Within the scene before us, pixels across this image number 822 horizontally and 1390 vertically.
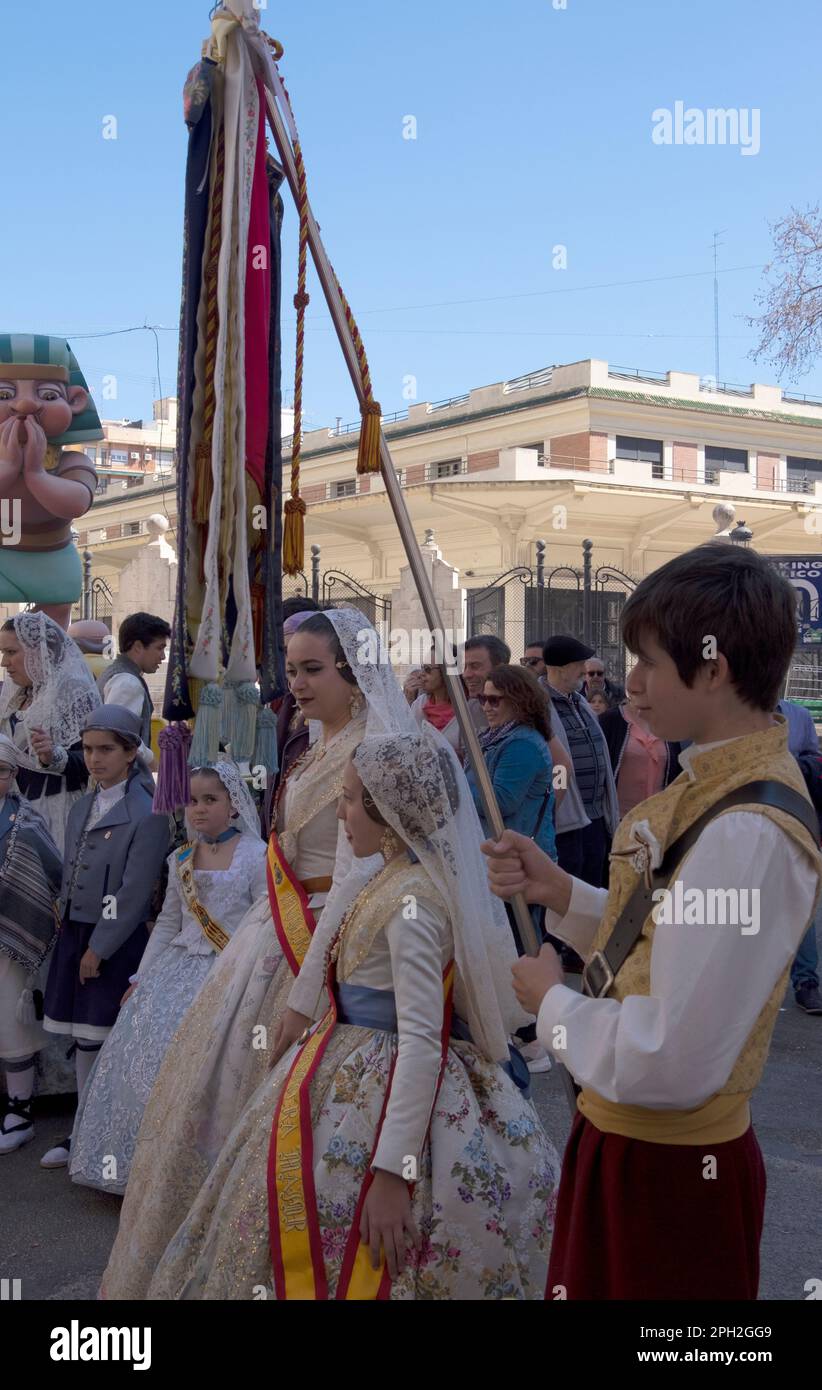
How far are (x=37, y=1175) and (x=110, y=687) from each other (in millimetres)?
2330

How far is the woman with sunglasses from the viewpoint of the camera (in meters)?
5.21

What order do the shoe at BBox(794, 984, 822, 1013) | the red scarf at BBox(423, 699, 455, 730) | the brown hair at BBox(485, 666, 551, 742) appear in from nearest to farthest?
the brown hair at BBox(485, 666, 551, 742) < the shoe at BBox(794, 984, 822, 1013) < the red scarf at BBox(423, 699, 455, 730)

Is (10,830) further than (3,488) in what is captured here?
No

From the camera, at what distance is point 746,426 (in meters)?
29.2

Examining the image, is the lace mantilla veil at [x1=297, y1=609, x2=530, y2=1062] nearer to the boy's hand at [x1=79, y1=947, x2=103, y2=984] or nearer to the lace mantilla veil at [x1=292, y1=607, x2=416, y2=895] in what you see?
the lace mantilla veil at [x1=292, y1=607, x2=416, y2=895]

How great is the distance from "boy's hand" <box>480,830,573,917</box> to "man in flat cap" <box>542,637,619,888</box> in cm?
412

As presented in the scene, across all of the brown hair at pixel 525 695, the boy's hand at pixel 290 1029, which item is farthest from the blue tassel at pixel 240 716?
the brown hair at pixel 525 695

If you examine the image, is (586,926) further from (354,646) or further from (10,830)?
(10,830)

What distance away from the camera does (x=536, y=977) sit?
1812 millimetres

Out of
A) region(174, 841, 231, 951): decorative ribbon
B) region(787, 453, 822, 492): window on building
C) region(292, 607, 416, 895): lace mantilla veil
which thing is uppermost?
region(787, 453, 822, 492): window on building

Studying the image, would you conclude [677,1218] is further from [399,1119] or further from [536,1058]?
[536,1058]

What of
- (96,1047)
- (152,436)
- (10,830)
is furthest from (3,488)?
(152,436)

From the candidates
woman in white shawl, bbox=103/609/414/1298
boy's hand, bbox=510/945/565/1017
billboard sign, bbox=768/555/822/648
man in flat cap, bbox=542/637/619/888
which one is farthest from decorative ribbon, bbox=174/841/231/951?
billboard sign, bbox=768/555/822/648

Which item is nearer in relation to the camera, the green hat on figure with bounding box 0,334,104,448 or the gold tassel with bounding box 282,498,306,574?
the gold tassel with bounding box 282,498,306,574
